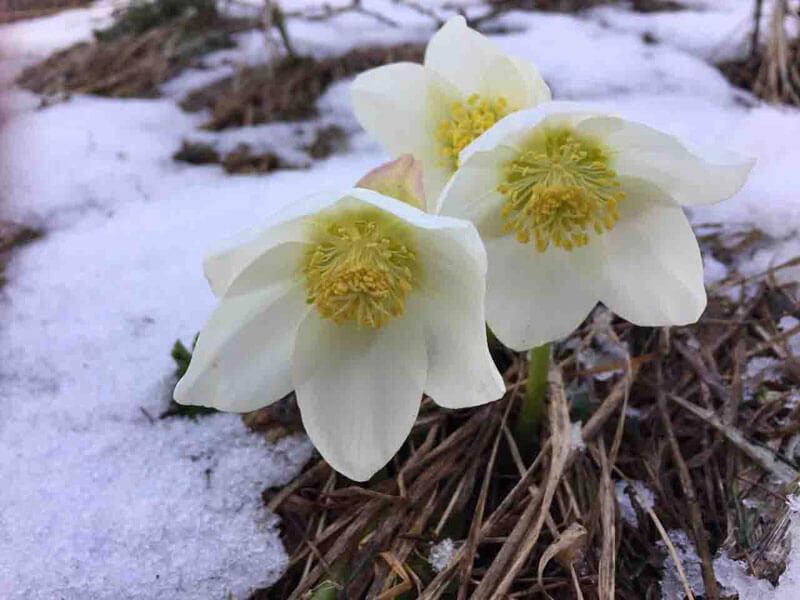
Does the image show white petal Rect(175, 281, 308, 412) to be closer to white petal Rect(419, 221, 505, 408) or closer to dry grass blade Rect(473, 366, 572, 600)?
white petal Rect(419, 221, 505, 408)

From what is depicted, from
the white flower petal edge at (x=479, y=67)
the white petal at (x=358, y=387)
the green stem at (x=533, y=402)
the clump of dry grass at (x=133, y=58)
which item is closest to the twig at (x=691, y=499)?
the green stem at (x=533, y=402)

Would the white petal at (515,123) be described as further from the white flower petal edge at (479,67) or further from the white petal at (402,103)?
the white petal at (402,103)

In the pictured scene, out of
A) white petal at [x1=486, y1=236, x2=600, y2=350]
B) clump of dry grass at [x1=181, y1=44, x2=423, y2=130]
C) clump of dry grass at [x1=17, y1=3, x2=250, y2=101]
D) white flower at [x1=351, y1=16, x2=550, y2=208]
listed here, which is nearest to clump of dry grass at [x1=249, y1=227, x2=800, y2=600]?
white petal at [x1=486, y1=236, x2=600, y2=350]

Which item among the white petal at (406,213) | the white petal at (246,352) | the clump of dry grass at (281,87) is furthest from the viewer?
the clump of dry grass at (281,87)

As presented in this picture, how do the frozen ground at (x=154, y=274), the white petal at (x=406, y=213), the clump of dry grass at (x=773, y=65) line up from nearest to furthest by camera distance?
the white petal at (x=406, y=213), the frozen ground at (x=154, y=274), the clump of dry grass at (x=773, y=65)

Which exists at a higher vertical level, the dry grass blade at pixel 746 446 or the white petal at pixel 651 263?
the white petal at pixel 651 263

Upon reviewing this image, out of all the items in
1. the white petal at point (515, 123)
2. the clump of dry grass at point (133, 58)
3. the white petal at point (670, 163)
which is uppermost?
the white petal at point (515, 123)

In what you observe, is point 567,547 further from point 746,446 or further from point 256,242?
point 256,242

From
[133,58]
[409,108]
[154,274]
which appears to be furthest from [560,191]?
[133,58]
